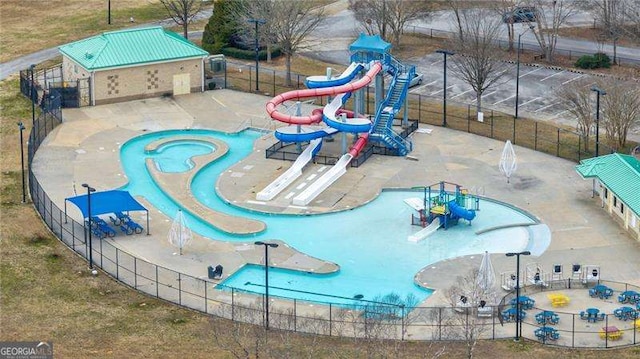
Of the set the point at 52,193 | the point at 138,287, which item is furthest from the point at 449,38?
the point at 138,287

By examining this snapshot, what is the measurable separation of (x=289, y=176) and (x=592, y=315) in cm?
2748

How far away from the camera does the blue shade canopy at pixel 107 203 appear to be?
281 feet

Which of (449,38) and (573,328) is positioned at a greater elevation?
(449,38)

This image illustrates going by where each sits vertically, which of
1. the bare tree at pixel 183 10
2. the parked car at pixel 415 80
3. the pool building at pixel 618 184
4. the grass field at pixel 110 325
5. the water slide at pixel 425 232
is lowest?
the grass field at pixel 110 325

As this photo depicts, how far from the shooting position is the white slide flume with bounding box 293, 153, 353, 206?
91.6 metres

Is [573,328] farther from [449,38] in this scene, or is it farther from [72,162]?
[449,38]

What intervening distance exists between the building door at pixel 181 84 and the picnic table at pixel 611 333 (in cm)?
5109

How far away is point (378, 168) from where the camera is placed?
97.8 meters

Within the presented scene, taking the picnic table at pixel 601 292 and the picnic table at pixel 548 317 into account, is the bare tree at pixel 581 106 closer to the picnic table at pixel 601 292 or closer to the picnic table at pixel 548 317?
the picnic table at pixel 601 292

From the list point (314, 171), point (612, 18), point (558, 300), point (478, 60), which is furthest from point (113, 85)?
point (558, 300)

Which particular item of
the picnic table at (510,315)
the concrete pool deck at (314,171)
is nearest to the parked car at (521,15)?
the concrete pool deck at (314,171)

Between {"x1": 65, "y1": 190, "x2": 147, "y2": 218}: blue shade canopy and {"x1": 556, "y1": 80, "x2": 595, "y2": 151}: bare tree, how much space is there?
107 feet

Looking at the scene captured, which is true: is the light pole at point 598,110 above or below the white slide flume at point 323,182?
above

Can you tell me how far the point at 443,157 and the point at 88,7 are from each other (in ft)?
183
